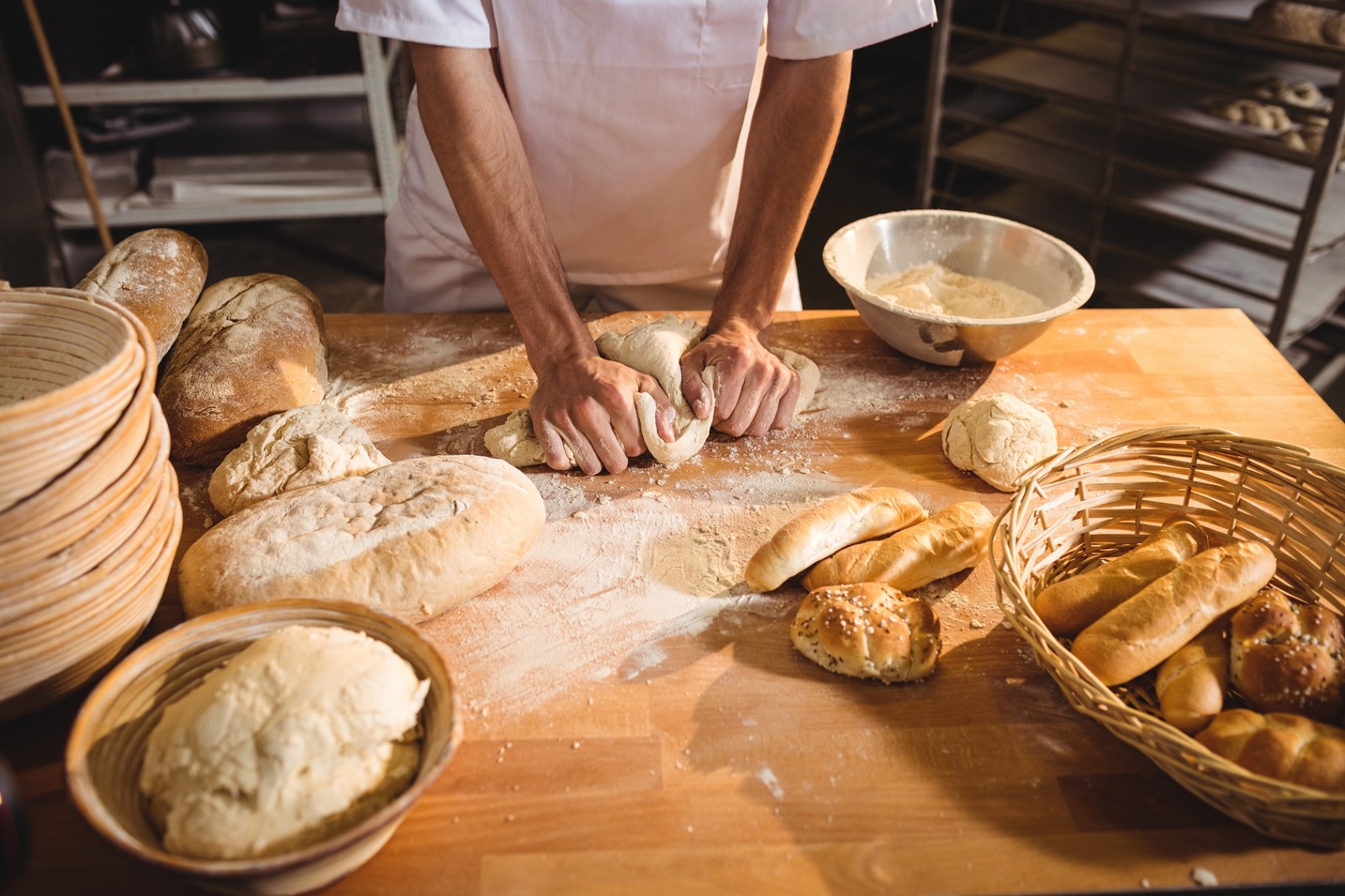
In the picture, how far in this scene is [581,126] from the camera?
199 cm

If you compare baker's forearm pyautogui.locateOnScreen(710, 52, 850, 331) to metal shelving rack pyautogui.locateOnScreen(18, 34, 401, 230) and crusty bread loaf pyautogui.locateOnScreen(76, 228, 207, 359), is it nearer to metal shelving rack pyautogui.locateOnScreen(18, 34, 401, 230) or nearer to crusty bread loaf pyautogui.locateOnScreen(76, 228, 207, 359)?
crusty bread loaf pyautogui.locateOnScreen(76, 228, 207, 359)

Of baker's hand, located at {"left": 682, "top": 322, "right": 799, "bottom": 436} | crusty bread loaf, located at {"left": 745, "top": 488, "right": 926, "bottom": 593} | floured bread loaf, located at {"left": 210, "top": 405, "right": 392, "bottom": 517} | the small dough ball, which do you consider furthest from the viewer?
baker's hand, located at {"left": 682, "top": 322, "right": 799, "bottom": 436}

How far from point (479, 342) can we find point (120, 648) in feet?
3.38

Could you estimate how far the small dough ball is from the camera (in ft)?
5.33

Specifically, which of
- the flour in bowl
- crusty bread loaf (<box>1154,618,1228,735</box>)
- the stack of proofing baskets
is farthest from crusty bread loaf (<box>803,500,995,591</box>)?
the stack of proofing baskets

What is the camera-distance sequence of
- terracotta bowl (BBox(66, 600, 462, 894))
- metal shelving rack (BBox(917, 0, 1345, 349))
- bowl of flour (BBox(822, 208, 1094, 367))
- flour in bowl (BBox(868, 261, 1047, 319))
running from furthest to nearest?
metal shelving rack (BBox(917, 0, 1345, 349)) → flour in bowl (BBox(868, 261, 1047, 319)) → bowl of flour (BBox(822, 208, 1094, 367)) → terracotta bowl (BBox(66, 600, 462, 894))

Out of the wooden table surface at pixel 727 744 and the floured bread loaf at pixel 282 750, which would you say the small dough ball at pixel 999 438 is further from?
the floured bread loaf at pixel 282 750

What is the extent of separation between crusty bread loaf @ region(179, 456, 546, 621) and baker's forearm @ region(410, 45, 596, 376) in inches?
17.7

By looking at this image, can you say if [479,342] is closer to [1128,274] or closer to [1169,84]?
[1128,274]

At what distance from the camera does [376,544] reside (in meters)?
1.33

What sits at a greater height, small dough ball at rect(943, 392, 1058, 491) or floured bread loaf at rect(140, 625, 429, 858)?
floured bread loaf at rect(140, 625, 429, 858)

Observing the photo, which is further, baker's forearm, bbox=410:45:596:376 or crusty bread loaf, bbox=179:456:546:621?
baker's forearm, bbox=410:45:596:376

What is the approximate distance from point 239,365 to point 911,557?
3.94 feet

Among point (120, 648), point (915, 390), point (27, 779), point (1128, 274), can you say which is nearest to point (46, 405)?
point (120, 648)
